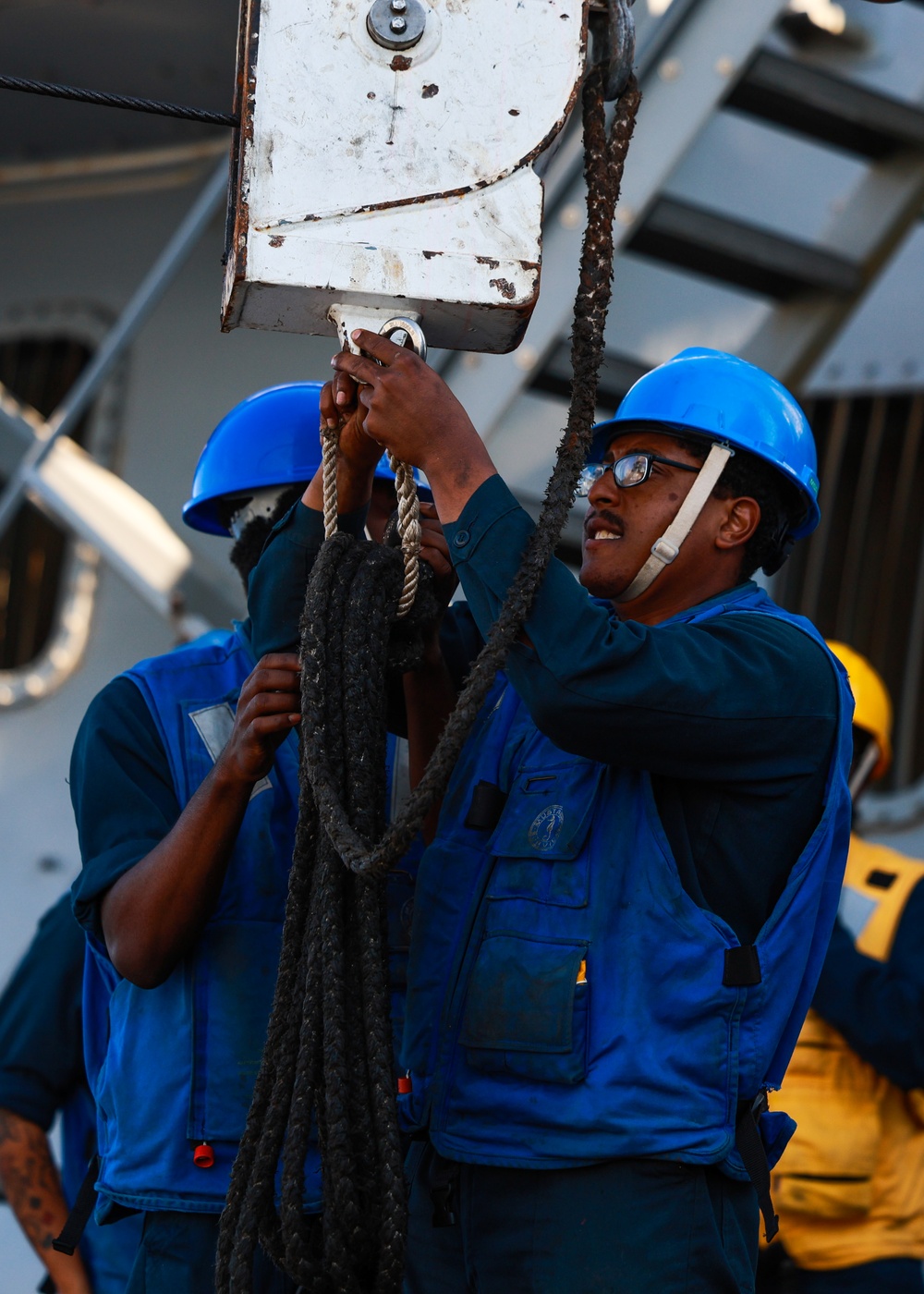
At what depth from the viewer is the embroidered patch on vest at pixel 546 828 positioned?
2020 millimetres

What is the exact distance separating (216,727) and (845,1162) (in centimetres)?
165

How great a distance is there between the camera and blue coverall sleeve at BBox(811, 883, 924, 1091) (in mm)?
3094

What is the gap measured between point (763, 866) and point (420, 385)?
733 mm

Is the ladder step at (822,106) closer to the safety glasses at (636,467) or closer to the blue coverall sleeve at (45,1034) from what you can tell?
the safety glasses at (636,467)

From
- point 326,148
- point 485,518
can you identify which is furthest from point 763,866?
point 326,148

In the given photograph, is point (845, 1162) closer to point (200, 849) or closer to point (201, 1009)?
point (201, 1009)

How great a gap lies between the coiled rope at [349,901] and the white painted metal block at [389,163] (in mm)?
162

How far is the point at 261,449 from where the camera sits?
261 centimetres

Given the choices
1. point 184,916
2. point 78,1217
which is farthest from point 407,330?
point 78,1217

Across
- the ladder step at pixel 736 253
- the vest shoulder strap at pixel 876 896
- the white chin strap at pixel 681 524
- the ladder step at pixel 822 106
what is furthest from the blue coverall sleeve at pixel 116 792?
the ladder step at pixel 822 106

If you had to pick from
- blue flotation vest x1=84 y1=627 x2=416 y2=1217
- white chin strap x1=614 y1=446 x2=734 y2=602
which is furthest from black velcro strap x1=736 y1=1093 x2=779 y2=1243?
white chin strap x1=614 y1=446 x2=734 y2=602

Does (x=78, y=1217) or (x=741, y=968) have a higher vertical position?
(x=741, y=968)

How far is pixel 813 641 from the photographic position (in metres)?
2.05

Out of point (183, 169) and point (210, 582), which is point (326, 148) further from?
point (183, 169)
